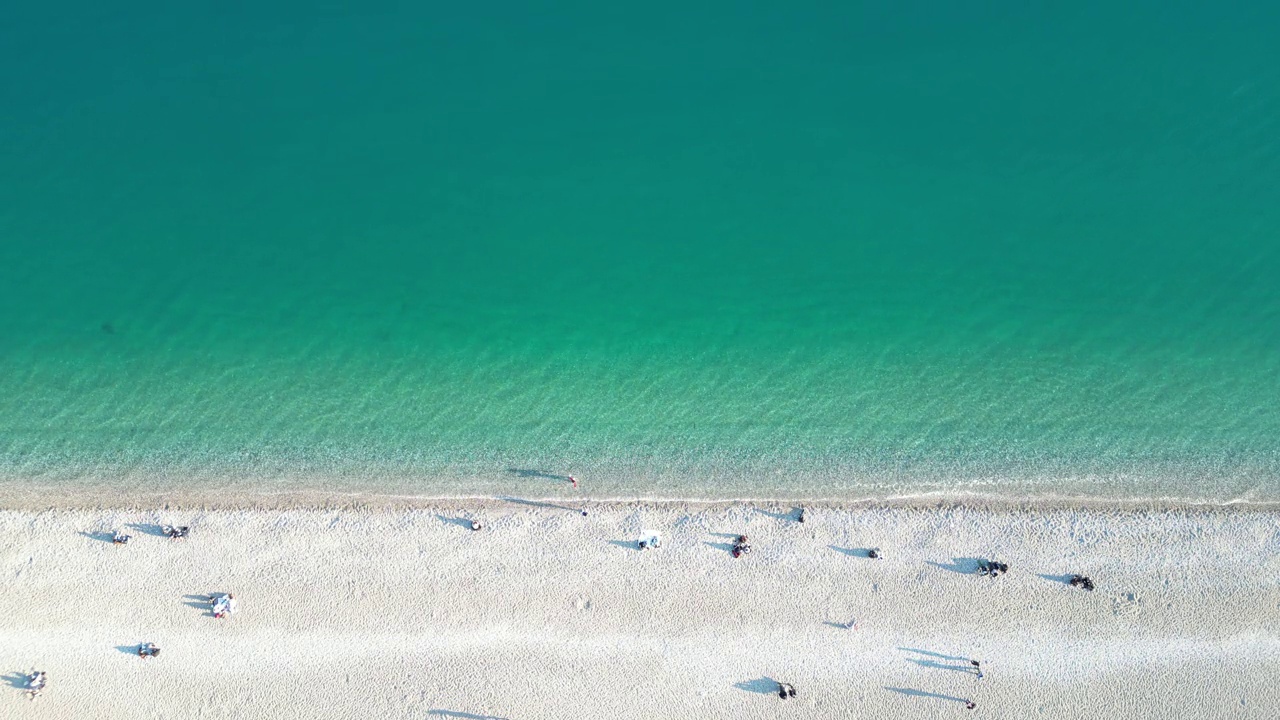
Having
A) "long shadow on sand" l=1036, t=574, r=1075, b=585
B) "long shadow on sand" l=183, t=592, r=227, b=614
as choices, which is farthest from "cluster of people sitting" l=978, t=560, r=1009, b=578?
"long shadow on sand" l=183, t=592, r=227, b=614

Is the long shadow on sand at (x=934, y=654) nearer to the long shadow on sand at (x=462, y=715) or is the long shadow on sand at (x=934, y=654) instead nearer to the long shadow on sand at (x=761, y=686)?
the long shadow on sand at (x=761, y=686)

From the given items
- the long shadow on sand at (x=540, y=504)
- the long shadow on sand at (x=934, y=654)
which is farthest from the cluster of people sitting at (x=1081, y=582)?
the long shadow on sand at (x=540, y=504)

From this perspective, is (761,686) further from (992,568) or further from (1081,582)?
(1081,582)

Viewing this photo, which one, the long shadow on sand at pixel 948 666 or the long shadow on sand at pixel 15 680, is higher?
the long shadow on sand at pixel 948 666

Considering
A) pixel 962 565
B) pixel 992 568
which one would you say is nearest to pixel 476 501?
pixel 962 565

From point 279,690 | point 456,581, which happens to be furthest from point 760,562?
point 279,690
